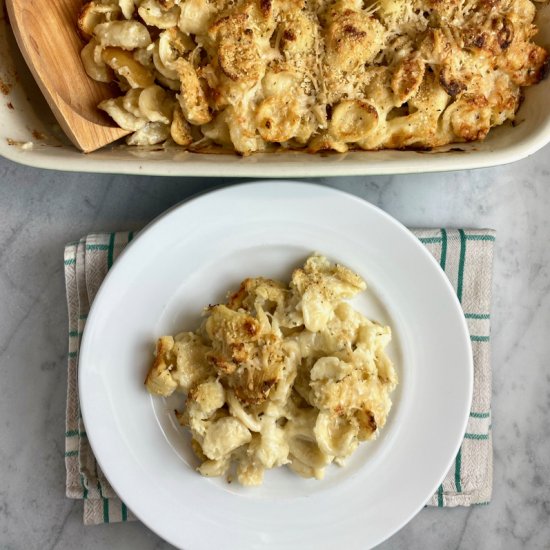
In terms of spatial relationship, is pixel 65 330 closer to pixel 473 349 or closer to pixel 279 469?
pixel 279 469

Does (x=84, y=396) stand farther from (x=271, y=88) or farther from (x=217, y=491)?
(x=271, y=88)

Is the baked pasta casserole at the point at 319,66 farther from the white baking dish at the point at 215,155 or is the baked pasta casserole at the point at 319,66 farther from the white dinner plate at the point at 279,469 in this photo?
the white dinner plate at the point at 279,469

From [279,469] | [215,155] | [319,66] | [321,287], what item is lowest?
[279,469]

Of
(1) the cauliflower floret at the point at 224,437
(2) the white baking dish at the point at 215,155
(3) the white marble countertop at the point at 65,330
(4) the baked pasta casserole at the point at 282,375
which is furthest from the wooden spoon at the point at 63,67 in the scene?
(1) the cauliflower floret at the point at 224,437

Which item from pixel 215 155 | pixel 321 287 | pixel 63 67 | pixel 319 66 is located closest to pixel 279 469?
pixel 321 287

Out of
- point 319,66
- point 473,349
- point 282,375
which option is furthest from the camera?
point 473,349

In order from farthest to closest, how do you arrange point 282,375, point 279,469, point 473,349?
point 473,349 < point 279,469 < point 282,375
